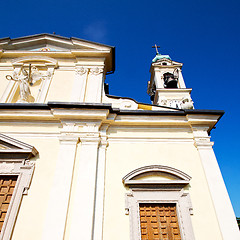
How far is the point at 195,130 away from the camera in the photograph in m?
6.56

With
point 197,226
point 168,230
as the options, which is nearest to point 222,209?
point 197,226

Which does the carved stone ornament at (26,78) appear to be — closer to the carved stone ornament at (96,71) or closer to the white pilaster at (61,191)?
the carved stone ornament at (96,71)

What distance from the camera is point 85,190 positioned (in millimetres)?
5051

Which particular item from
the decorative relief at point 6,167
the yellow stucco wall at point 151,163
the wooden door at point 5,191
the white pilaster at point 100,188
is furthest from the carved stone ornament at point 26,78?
the yellow stucco wall at point 151,163

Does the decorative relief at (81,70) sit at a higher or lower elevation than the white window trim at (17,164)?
higher

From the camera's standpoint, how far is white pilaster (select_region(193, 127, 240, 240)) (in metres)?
4.76

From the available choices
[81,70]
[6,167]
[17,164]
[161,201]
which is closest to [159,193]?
[161,201]

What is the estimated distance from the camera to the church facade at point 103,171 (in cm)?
471

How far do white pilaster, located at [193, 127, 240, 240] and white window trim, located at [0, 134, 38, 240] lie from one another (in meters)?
4.80

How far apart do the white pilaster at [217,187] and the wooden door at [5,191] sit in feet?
16.9

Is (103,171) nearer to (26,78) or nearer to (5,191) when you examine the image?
(5,191)

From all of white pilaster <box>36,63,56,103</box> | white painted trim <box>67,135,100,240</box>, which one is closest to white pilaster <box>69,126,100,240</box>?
white painted trim <box>67,135,100,240</box>

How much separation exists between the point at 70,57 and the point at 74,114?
3.86 meters

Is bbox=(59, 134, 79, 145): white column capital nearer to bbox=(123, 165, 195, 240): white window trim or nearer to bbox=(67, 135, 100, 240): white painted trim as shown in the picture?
bbox=(67, 135, 100, 240): white painted trim
